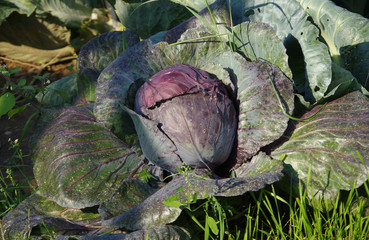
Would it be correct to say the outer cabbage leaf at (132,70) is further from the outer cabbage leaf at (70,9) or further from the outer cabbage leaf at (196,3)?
the outer cabbage leaf at (70,9)

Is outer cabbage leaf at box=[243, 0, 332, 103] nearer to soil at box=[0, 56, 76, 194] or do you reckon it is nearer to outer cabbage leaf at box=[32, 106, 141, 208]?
outer cabbage leaf at box=[32, 106, 141, 208]

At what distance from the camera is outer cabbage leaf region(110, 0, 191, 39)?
3.21 metres

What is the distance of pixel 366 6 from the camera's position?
3.94 m

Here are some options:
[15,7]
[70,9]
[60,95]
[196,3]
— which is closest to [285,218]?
[196,3]

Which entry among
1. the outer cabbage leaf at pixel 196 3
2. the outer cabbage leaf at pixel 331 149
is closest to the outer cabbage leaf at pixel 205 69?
the outer cabbage leaf at pixel 331 149

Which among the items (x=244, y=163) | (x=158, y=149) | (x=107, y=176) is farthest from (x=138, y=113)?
(x=244, y=163)

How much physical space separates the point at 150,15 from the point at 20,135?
4.97 ft

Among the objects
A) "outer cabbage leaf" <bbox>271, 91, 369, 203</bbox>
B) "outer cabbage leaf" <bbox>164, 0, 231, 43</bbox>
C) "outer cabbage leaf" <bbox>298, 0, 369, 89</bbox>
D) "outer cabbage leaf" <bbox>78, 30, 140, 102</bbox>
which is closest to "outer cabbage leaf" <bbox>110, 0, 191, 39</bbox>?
"outer cabbage leaf" <bbox>78, 30, 140, 102</bbox>

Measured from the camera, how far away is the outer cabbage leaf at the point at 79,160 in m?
2.42

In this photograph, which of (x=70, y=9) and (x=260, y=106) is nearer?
(x=260, y=106)

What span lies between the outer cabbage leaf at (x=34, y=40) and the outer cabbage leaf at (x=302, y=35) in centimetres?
259

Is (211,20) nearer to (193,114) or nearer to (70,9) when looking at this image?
(193,114)

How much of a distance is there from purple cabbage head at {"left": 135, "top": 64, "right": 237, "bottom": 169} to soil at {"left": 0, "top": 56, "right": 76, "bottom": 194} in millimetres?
1048

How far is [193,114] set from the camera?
2.25 meters
